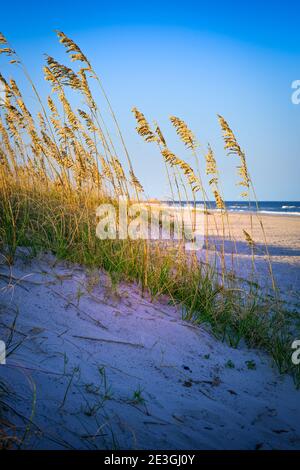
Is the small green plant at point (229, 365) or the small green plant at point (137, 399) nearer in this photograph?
the small green plant at point (137, 399)

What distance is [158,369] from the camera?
224cm

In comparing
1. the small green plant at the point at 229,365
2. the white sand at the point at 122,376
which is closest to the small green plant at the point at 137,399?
the white sand at the point at 122,376

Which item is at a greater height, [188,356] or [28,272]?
[28,272]

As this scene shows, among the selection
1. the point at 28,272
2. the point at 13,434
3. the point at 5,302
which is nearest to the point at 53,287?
the point at 28,272

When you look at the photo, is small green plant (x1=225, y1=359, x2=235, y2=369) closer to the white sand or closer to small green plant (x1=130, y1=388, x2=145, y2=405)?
the white sand

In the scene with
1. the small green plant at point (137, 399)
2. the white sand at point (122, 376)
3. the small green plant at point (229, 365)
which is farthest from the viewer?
the small green plant at point (229, 365)

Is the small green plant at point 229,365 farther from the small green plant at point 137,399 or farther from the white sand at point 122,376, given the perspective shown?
the small green plant at point 137,399

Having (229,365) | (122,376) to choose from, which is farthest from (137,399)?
(229,365)

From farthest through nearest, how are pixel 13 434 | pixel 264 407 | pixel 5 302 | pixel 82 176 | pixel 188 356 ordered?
pixel 82 176
pixel 188 356
pixel 5 302
pixel 264 407
pixel 13 434

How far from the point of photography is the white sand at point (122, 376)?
1.56 m

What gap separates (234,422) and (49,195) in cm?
330

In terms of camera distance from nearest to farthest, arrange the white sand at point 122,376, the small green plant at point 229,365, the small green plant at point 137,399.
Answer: the white sand at point 122,376 → the small green plant at point 137,399 → the small green plant at point 229,365

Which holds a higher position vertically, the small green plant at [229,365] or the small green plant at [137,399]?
the small green plant at [137,399]
